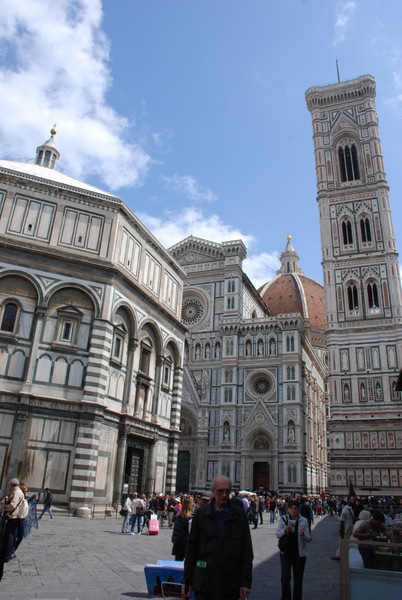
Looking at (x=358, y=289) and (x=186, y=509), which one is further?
(x=358, y=289)

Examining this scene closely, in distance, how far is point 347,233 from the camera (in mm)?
43094

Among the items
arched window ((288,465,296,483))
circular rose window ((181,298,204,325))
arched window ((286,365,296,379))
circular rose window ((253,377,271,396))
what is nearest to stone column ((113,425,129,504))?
arched window ((288,465,296,483))

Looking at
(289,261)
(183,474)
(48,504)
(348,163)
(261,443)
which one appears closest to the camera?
(48,504)

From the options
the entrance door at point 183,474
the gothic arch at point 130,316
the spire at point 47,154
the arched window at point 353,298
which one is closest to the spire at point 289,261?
the arched window at point 353,298

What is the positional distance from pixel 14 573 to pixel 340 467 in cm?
3250

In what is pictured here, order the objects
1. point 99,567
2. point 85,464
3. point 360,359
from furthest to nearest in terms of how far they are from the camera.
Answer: point 360,359
point 85,464
point 99,567

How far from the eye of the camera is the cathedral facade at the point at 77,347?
15.6m

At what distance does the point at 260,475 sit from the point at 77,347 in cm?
2701

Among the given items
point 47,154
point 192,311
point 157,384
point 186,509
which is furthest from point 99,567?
point 192,311

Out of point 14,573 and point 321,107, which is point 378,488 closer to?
point 14,573

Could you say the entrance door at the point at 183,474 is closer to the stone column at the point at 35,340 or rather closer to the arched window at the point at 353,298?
the arched window at the point at 353,298

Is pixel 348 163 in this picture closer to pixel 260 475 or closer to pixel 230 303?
pixel 230 303

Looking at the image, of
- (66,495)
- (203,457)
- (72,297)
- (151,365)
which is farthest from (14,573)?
(203,457)

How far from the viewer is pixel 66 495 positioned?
50.6 ft
